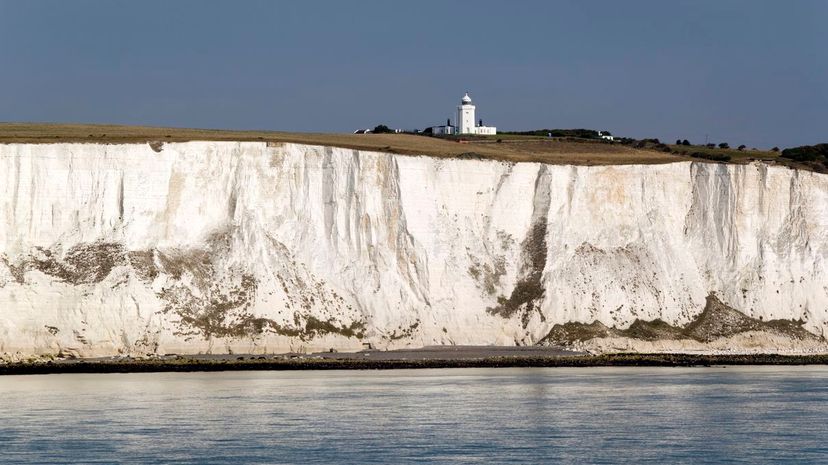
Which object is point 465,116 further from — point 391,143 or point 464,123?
point 391,143

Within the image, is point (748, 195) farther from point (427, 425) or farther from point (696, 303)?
point (427, 425)

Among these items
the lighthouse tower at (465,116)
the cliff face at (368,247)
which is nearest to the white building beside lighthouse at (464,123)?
the lighthouse tower at (465,116)

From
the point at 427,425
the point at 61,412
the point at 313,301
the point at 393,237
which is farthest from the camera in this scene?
the point at 393,237

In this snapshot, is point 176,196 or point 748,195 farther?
point 748,195

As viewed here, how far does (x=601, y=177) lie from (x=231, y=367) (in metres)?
23.5

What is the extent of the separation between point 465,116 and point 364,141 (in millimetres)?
37766

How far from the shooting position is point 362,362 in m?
56.8

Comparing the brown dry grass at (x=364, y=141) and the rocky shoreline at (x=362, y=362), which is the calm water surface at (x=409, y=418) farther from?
the brown dry grass at (x=364, y=141)

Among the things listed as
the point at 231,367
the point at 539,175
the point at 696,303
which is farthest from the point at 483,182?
the point at 231,367

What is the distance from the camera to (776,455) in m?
30.3

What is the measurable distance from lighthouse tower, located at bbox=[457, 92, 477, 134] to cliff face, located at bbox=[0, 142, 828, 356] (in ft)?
124

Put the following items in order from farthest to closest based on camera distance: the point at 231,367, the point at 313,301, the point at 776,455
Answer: the point at 313,301 → the point at 231,367 → the point at 776,455

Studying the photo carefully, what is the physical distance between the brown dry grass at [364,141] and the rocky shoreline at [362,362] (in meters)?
11.4

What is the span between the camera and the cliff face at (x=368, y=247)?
5700 centimetres
